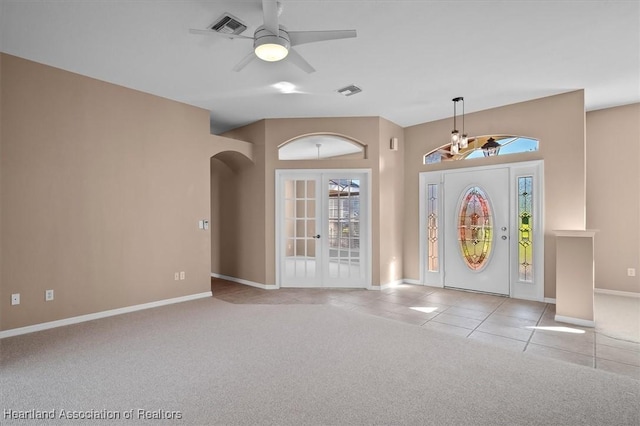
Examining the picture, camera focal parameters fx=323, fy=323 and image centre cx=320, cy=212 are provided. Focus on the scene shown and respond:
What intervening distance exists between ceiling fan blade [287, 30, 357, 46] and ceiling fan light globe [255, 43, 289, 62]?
0.13 metres

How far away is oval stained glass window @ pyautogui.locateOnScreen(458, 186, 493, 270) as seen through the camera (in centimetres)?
530

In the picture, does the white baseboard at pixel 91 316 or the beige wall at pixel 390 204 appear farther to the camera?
the beige wall at pixel 390 204

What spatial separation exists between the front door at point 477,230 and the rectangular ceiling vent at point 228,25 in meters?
4.24

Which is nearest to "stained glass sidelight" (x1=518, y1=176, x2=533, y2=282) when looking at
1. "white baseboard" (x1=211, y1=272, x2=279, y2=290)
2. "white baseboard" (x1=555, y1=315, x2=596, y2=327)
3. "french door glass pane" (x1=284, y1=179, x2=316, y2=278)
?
"white baseboard" (x1=555, y1=315, x2=596, y2=327)

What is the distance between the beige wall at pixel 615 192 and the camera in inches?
196

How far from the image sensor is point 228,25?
2863 millimetres

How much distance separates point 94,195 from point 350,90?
Result: 3580 mm

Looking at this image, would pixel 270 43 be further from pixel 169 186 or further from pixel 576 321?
pixel 576 321

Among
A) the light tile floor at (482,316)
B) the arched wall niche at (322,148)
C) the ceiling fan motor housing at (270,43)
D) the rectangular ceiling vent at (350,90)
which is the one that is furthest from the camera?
the arched wall niche at (322,148)

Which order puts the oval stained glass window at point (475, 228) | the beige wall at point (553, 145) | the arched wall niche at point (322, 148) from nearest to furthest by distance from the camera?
the beige wall at point (553, 145)
the oval stained glass window at point (475, 228)
the arched wall niche at point (322, 148)

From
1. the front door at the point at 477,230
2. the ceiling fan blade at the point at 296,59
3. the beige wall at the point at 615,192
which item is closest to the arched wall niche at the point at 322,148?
the front door at the point at 477,230

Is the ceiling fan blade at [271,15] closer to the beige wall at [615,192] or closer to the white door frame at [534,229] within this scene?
the white door frame at [534,229]

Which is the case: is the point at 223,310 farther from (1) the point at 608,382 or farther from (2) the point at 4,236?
(1) the point at 608,382

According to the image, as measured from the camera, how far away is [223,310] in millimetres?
4363
